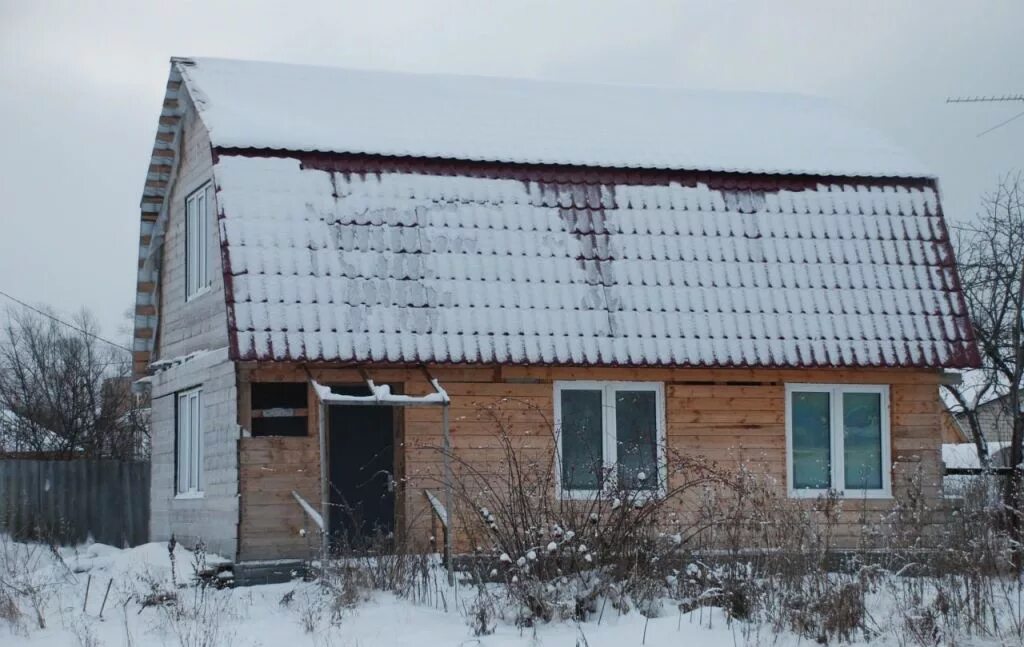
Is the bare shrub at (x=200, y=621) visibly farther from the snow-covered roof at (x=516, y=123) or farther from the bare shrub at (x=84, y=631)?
the snow-covered roof at (x=516, y=123)

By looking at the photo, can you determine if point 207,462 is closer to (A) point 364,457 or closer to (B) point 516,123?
(A) point 364,457

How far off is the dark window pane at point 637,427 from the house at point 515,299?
3 cm

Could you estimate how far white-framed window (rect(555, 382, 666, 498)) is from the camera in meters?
16.5

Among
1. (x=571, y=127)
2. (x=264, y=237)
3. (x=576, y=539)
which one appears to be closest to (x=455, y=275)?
(x=264, y=237)

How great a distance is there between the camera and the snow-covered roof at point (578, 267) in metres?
15.5

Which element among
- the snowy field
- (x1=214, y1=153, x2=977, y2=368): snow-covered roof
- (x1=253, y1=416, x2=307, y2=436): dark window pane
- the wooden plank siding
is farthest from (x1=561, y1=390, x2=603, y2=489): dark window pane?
the snowy field

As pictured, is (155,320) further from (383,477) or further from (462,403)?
(462,403)

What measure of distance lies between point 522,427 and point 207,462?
394 cm

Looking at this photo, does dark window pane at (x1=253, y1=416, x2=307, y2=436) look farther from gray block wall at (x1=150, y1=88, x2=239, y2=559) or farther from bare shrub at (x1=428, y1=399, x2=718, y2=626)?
bare shrub at (x1=428, y1=399, x2=718, y2=626)

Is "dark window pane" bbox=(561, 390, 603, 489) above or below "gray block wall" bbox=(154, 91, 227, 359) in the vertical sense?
below

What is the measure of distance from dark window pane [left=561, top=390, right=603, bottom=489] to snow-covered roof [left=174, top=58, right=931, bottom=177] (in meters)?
2.98

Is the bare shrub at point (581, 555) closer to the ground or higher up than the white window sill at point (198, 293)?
closer to the ground

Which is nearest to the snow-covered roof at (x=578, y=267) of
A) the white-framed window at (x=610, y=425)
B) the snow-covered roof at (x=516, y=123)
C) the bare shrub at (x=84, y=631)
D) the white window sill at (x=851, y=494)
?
the snow-covered roof at (x=516, y=123)

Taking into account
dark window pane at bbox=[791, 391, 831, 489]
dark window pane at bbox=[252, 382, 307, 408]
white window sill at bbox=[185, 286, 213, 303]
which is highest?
white window sill at bbox=[185, 286, 213, 303]
